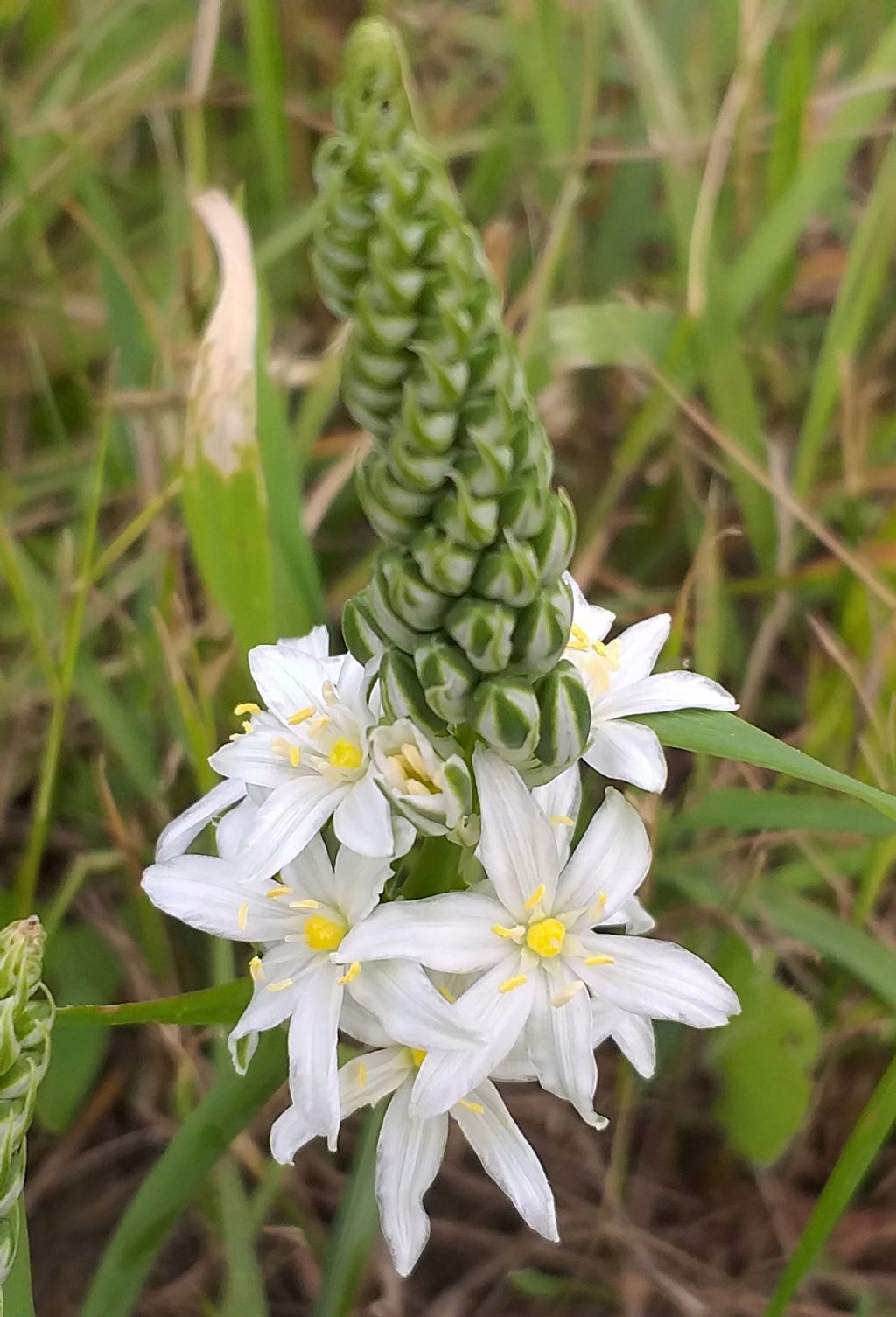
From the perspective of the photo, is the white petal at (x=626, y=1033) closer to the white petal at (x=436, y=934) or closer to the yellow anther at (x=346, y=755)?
the white petal at (x=436, y=934)

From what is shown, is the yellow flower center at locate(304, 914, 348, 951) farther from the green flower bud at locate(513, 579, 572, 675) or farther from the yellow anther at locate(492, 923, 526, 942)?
the green flower bud at locate(513, 579, 572, 675)

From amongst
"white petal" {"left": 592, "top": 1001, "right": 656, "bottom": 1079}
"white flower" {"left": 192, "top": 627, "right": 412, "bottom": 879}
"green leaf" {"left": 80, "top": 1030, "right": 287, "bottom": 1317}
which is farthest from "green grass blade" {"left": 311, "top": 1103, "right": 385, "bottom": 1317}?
"white flower" {"left": 192, "top": 627, "right": 412, "bottom": 879}

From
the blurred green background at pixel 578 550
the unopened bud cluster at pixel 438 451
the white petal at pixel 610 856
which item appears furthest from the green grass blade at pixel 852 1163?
the unopened bud cluster at pixel 438 451

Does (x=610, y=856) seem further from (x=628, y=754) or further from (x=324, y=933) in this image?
(x=324, y=933)

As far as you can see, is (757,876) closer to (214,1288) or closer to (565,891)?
(565,891)

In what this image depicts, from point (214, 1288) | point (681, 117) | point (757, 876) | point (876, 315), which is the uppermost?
point (681, 117)

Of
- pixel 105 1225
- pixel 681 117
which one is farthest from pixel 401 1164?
pixel 681 117

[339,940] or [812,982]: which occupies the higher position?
[339,940]
